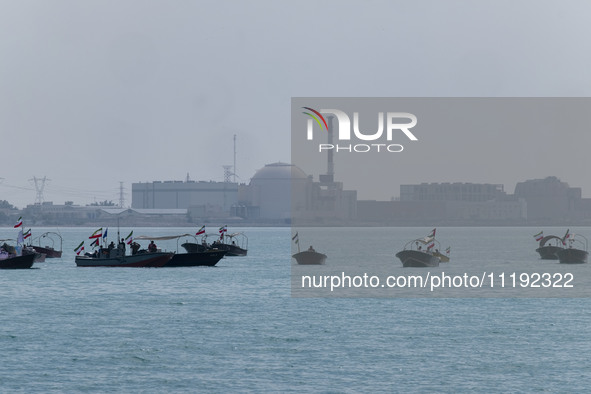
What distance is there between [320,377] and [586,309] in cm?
3599

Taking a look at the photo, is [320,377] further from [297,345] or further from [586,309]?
[586,309]

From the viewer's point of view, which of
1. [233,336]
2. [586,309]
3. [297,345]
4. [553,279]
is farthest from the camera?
[553,279]

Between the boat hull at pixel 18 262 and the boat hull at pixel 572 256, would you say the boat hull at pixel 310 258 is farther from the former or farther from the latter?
the boat hull at pixel 18 262

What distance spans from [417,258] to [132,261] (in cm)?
3247

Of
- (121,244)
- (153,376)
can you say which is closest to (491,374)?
(153,376)

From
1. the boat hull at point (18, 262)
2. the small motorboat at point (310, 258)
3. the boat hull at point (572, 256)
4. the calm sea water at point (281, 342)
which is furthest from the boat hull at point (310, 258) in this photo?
the calm sea water at point (281, 342)

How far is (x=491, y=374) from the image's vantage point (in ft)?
149

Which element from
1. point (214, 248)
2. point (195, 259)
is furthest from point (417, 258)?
point (214, 248)

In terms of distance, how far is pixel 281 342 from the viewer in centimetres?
5472

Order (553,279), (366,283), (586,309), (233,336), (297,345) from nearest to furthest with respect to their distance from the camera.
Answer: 1. (297,345)
2. (233,336)
3. (586,309)
4. (366,283)
5. (553,279)

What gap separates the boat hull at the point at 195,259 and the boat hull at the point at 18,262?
15.7 metres

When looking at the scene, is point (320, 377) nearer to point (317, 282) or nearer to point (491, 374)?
point (491, 374)

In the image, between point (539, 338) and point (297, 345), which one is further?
point (539, 338)

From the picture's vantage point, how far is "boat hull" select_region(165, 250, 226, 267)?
393ft
